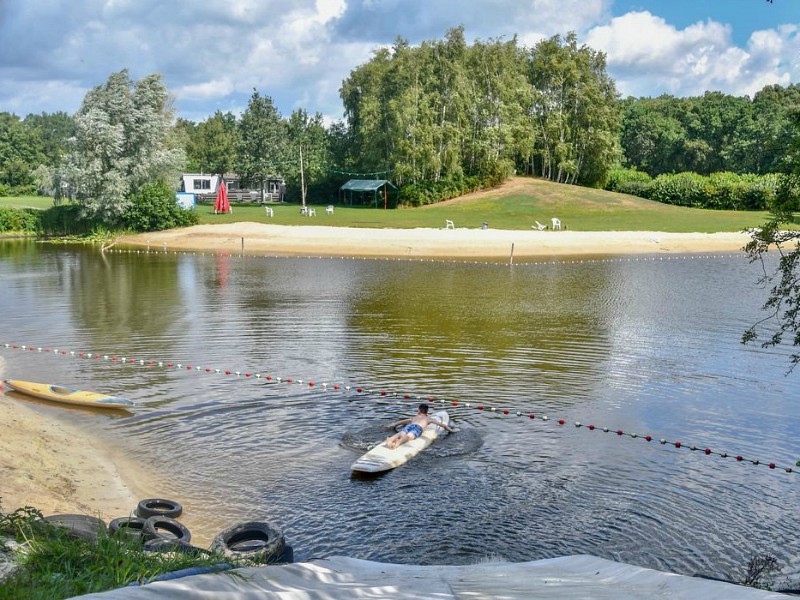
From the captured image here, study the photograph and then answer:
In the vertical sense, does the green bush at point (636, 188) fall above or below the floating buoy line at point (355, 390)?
above

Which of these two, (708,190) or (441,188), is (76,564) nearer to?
(441,188)

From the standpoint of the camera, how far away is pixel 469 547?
13.3 m

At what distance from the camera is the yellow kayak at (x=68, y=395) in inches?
824

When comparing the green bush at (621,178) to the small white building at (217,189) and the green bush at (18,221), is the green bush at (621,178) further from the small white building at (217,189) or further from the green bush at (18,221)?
the green bush at (18,221)

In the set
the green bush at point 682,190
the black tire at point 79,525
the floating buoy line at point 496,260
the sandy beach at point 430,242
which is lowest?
the black tire at point 79,525

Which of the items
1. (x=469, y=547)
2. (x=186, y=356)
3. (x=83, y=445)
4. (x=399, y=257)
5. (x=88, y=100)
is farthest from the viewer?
(x=88, y=100)

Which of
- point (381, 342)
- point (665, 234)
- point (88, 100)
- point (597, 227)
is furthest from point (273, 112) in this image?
point (381, 342)

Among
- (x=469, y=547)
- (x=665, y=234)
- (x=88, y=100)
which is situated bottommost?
(x=469, y=547)

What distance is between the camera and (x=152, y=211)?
71.6 metres

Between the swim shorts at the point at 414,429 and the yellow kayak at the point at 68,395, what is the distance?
7.61 metres

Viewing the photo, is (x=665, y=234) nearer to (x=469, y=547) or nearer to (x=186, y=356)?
(x=186, y=356)

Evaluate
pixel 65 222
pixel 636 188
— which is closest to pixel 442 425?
pixel 65 222

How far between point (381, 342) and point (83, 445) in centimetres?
1255

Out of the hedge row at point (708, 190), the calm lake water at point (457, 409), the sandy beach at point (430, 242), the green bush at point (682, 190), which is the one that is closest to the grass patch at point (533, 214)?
the green bush at point (682, 190)
